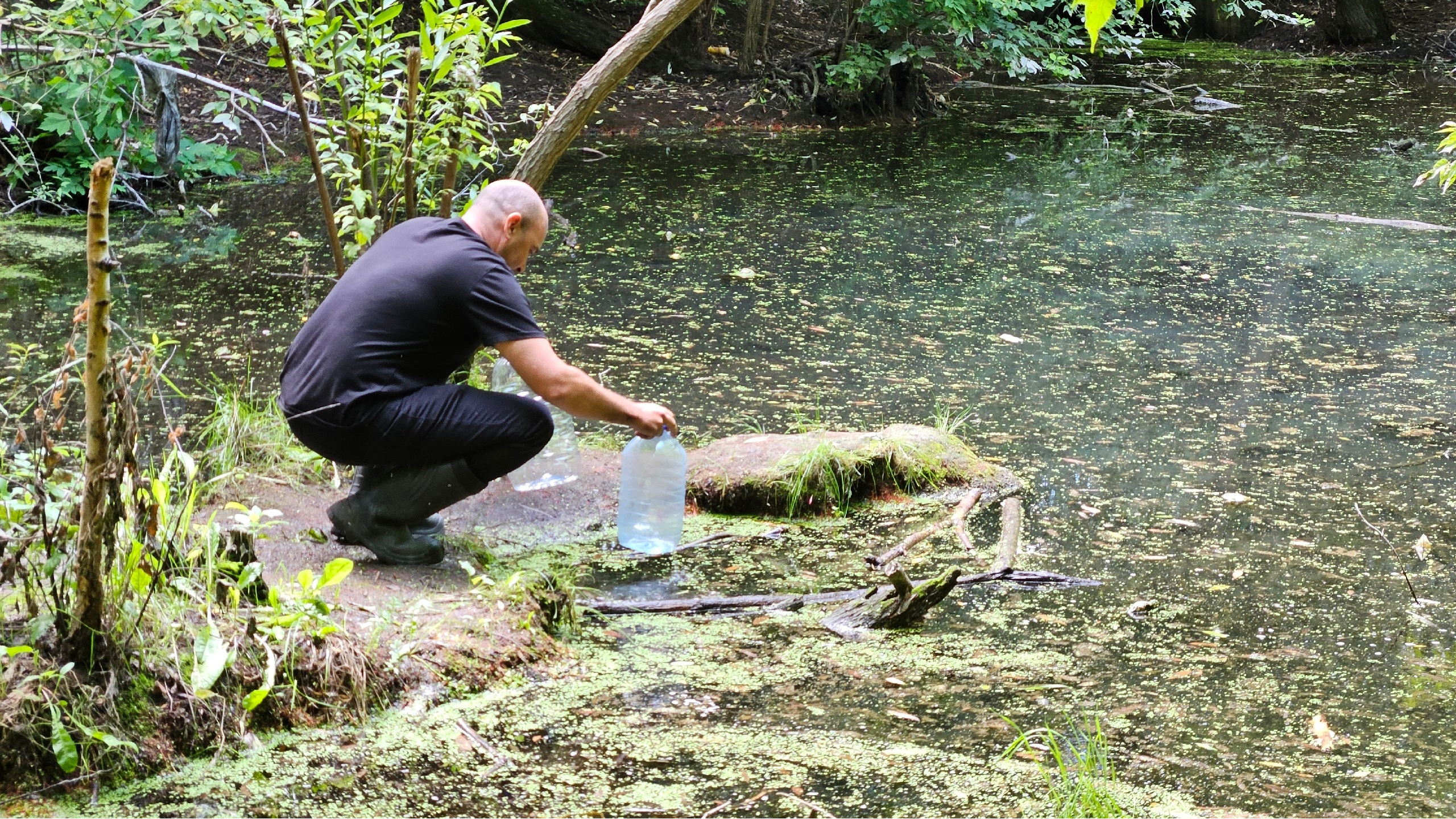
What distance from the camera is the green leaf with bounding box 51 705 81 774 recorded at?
1.88m

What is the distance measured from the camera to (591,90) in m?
3.83

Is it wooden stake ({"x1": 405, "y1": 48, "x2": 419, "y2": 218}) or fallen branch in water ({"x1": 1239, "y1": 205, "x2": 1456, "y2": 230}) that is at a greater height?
wooden stake ({"x1": 405, "y1": 48, "x2": 419, "y2": 218})

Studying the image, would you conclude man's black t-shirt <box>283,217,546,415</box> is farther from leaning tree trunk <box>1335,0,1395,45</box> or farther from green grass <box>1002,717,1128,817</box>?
leaning tree trunk <box>1335,0,1395,45</box>

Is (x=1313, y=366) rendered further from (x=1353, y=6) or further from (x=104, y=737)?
(x=1353, y=6)

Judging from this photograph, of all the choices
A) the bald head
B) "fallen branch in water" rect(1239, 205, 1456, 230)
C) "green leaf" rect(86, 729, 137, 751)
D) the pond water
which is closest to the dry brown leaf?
the pond water

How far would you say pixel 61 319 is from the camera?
5207 millimetres

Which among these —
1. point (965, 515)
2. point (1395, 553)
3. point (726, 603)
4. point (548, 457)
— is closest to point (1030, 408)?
point (965, 515)

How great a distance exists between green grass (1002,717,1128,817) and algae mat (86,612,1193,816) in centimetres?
4

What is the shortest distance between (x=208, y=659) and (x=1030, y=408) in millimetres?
3199

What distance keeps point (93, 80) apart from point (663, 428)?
3.64m

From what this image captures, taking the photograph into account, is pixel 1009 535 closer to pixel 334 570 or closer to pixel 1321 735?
pixel 1321 735

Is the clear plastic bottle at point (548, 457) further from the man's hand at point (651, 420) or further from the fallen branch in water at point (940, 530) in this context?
the fallen branch in water at point (940, 530)

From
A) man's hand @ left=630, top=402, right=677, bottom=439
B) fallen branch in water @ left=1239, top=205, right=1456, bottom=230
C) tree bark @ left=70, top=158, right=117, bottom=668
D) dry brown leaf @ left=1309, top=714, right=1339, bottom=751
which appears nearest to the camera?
tree bark @ left=70, top=158, right=117, bottom=668

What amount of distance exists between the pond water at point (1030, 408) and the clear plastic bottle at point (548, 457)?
0.55m
